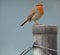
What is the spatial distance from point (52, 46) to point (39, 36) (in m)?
0.10

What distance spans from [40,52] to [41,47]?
0.04m

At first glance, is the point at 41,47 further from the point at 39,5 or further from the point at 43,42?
the point at 39,5

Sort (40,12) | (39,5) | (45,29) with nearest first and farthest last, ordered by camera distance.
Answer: (45,29)
(39,5)
(40,12)

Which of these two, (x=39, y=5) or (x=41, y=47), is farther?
(x=39, y=5)

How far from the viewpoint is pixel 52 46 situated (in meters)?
1.27

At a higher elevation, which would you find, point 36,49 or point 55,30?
point 55,30

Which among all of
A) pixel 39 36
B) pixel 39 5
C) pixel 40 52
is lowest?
pixel 40 52

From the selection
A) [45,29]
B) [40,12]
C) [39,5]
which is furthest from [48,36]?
[40,12]

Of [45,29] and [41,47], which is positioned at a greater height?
[45,29]

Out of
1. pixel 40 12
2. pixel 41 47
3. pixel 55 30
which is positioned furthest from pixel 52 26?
pixel 40 12

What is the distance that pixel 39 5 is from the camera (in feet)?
7.17

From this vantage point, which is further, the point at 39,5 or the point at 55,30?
the point at 39,5

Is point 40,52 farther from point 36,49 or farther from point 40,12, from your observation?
point 40,12

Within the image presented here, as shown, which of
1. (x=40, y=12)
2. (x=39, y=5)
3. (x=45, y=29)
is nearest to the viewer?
(x=45, y=29)
